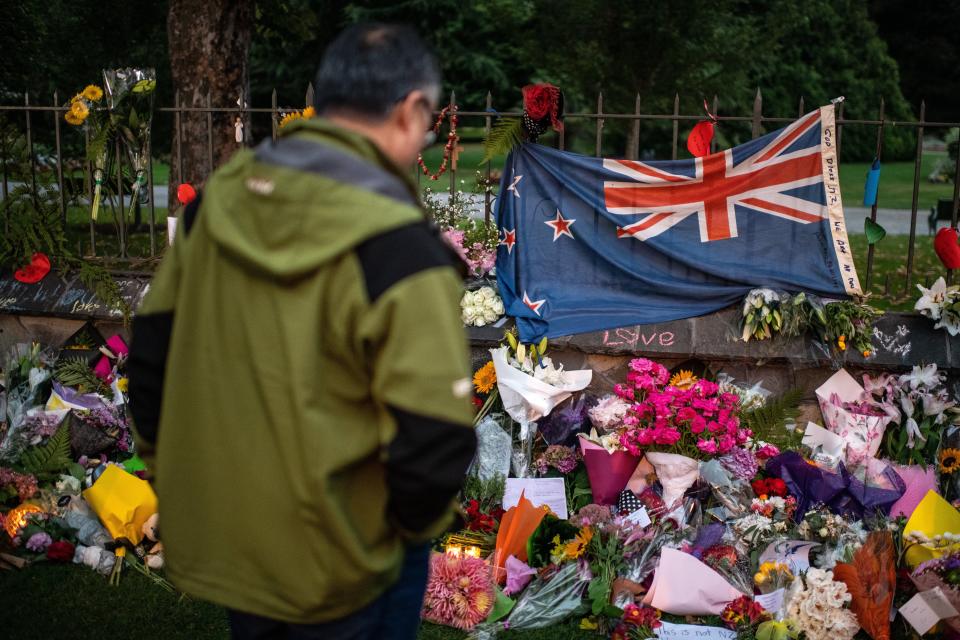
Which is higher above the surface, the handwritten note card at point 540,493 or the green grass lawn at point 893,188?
the green grass lawn at point 893,188

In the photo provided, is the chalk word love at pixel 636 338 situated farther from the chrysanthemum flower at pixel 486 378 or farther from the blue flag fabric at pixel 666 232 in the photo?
the chrysanthemum flower at pixel 486 378

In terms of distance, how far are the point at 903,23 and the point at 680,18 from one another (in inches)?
986

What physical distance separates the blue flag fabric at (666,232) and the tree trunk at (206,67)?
9.83 feet

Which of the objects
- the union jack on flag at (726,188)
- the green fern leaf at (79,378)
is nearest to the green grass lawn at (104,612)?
the green fern leaf at (79,378)

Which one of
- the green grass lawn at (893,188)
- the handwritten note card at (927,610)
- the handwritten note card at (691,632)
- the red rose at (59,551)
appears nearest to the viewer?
the handwritten note card at (927,610)

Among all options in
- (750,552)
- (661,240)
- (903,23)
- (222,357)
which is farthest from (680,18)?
(903,23)

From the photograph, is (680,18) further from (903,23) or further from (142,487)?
(903,23)

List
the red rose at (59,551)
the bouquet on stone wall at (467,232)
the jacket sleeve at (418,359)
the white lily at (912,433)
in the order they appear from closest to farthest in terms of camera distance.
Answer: the jacket sleeve at (418,359), the red rose at (59,551), the white lily at (912,433), the bouquet on stone wall at (467,232)

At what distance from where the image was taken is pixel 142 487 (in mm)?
4238

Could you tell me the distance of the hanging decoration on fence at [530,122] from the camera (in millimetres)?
5047

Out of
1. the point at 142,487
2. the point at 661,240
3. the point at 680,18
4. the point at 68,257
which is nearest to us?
the point at 142,487

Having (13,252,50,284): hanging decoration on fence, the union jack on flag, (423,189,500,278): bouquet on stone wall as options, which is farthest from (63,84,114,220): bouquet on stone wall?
the union jack on flag

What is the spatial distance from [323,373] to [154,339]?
45 cm

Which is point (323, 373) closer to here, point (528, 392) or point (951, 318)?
point (528, 392)
